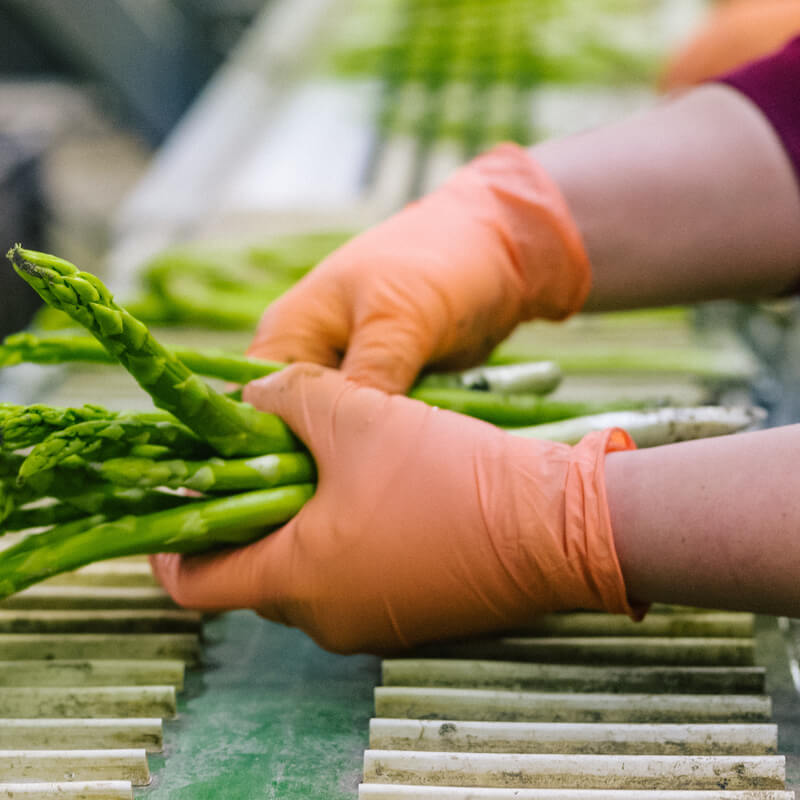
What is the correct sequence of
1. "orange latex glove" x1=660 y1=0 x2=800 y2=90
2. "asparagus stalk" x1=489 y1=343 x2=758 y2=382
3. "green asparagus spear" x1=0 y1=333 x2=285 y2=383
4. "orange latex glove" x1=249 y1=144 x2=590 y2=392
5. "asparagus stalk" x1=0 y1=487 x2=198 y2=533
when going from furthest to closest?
"orange latex glove" x1=660 y1=0 x2=800 y2=90 → "asparagus stalk" x1=489 y1=343 x2=758 y2=382 → "orange latex glove" x1=249 y1=144 x2=590 y2=392 → "green asparagus spear" x1=0 y1=333 x2=285 y2=383 → "asparagus stalk" x1=0 y1=487 x2=198 y2=533

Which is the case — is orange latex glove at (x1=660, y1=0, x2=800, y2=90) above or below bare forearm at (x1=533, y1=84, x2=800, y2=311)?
above

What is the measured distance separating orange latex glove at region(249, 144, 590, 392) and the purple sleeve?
0.42 metres

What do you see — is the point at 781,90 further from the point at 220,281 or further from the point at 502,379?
the point at 220,281

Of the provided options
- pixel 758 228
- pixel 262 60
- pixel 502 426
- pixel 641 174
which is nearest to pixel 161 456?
pixel 502 426

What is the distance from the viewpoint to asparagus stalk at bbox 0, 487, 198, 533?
1.22 metres

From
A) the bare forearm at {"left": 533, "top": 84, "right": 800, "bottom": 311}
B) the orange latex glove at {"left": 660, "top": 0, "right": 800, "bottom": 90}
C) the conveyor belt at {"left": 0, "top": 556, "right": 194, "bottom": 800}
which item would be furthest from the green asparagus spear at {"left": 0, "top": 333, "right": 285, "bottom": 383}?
the orange latex glove at {"left": 660, "top": 0, "right": 800, "bottom": 90}

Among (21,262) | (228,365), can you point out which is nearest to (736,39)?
(228,365)

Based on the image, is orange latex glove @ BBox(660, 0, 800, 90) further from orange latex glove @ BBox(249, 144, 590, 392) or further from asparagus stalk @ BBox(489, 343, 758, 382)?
orange latex glove @ BBox(249, 144, 590, 392)

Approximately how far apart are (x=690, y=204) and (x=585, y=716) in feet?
3.20

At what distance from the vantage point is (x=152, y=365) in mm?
1118

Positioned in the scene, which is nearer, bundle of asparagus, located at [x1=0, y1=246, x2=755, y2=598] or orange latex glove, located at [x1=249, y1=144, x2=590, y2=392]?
bundle of asparagus, located at [x1=0, y1=246, x2=755, y2=598]

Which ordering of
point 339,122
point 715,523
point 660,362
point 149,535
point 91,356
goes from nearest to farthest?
point 715,523
point 149,535
point 91,356
point 660,362
point 339,122

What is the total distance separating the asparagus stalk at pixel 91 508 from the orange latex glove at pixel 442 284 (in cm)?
38

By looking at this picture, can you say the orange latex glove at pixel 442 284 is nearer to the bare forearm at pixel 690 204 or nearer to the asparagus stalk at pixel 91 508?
the bare forearm at pixel 690 204
